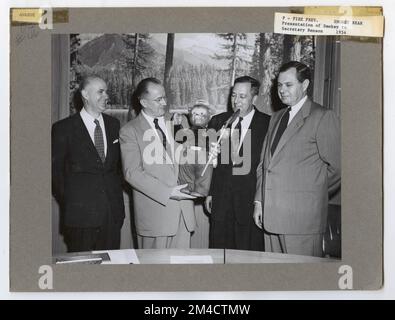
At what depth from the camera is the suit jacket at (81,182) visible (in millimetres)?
1874

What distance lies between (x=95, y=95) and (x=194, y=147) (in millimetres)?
296

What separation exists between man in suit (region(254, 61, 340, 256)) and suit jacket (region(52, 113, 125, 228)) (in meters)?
0.38

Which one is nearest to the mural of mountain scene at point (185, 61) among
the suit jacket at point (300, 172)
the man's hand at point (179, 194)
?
the suit jacket at point (300, 172)

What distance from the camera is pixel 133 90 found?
6.15ft

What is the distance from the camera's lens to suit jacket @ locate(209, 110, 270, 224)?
6.16 ft

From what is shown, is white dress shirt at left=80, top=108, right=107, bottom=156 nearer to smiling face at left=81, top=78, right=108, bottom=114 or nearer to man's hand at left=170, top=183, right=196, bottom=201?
smiling face at left=81, top=78, right=108, bottom=114

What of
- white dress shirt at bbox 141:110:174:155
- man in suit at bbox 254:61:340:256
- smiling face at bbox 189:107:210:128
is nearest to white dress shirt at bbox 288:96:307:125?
man in suit at bbox 254:61:340:256

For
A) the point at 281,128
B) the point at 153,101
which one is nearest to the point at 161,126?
the point at 153,101

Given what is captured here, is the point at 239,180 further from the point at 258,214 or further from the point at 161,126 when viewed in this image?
the point at 161,126

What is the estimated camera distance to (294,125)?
1.87 metres

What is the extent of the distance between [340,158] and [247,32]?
1.36 feet

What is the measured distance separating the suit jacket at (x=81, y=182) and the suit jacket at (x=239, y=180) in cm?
27
